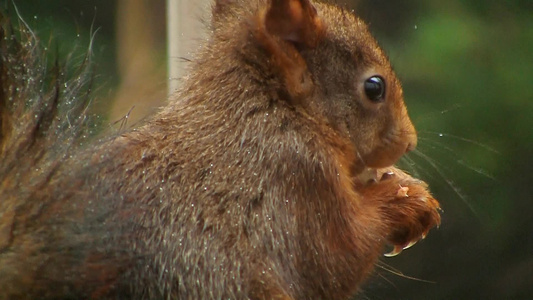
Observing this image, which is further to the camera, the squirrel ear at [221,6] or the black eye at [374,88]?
the squirrel ear at [221,6]

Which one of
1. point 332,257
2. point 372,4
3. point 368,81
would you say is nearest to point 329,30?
point 368,81

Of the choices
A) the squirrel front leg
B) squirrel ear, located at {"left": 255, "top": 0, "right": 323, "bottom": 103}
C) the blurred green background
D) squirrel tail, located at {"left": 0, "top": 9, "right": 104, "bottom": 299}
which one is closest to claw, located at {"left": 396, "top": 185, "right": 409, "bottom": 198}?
the squirrel front leg

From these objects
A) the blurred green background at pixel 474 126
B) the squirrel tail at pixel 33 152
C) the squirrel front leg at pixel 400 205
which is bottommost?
the blurred green background at pixel 474 126

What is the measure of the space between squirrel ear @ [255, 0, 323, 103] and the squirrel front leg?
0.22 metres

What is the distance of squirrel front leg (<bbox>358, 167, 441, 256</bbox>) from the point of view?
1742 mm

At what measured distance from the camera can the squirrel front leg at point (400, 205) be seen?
68.6 inches

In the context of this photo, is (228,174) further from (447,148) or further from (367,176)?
(447,148)

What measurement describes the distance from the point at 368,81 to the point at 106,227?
0.56 m

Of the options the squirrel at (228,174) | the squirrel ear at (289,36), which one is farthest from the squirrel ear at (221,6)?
the squirrel ear at (289,36)

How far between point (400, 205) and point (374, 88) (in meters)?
0.21

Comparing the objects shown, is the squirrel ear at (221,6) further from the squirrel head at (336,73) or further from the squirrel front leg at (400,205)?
the squirrel front leg at (400,205)

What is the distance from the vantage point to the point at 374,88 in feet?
5.67

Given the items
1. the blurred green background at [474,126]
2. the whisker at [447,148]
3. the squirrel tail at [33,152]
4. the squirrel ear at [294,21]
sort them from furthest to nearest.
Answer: the blurred green background at [474,126]
the whisker at [447,148]
the squirrel ear at [294,21]
the squirrel tail at [33,152]

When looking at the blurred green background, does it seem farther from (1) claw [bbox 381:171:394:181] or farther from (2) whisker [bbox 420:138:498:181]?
(1) claw [bbox 381:171:394:181]
